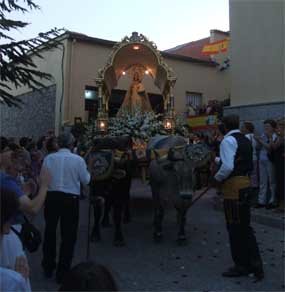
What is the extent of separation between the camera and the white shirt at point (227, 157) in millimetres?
5371

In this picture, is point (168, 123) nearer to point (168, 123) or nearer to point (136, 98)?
point (168, 123)

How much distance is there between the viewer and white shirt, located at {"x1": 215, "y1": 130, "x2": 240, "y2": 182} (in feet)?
17.6

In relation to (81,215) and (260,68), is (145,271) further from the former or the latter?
(260,68)

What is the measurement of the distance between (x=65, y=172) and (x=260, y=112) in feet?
22.2

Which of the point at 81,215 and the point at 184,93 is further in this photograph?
the point at 184,93

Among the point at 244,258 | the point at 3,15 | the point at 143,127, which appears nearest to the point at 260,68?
the point at 143,127

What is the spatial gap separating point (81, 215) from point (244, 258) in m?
4.74

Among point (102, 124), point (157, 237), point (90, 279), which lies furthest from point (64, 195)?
point (102, 124)

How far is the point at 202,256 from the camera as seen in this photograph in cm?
654

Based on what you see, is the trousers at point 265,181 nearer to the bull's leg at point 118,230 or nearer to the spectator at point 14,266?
the bull's leg at point 118,230

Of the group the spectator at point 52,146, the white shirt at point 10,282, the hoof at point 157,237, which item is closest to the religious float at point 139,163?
the hoof at point 157,237

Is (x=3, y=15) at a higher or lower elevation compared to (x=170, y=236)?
higher

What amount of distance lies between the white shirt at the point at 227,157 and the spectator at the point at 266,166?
12.2 feet

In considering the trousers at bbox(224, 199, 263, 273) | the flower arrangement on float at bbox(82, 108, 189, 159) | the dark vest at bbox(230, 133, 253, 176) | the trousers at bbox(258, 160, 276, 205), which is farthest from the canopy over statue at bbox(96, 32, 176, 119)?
the trousers at bbox(224, 199, 263, 273)
